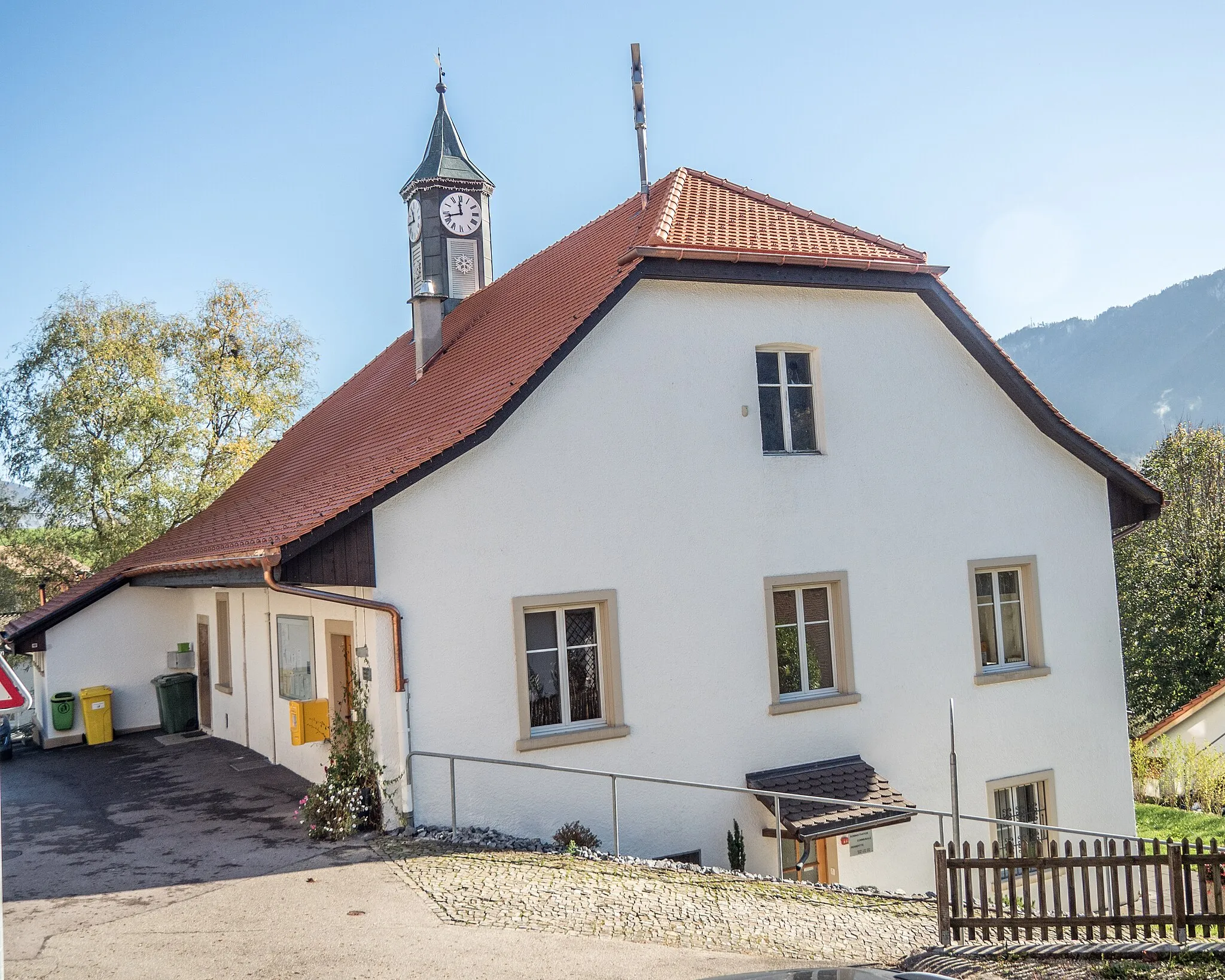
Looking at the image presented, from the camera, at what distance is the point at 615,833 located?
35.8 feet

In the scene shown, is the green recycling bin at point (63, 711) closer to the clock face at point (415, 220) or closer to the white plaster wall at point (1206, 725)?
the clock face at point (415, 220)

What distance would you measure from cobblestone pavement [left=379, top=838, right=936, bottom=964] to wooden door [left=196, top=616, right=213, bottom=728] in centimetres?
825

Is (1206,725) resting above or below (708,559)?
below

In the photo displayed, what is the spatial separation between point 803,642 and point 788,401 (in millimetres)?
2980

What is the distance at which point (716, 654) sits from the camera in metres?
12.6

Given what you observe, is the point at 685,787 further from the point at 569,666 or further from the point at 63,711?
the point at 63,711

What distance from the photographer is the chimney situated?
1652cm

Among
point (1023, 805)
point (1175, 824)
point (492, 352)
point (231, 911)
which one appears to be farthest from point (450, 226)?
point (1175, 824)

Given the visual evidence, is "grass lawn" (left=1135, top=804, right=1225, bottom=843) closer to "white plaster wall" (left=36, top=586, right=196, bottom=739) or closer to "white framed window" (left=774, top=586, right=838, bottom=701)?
"white framed window" (left=774, top=586, right=838, bottom=701)

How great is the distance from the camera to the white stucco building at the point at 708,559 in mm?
11258

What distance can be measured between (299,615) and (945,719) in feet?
27.0

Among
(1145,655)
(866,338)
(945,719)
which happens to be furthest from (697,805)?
(1145,655)

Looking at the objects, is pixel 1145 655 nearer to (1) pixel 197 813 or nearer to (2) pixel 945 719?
(2) pixel 945 719

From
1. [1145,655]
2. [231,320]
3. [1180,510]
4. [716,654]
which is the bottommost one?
[1145,655]
